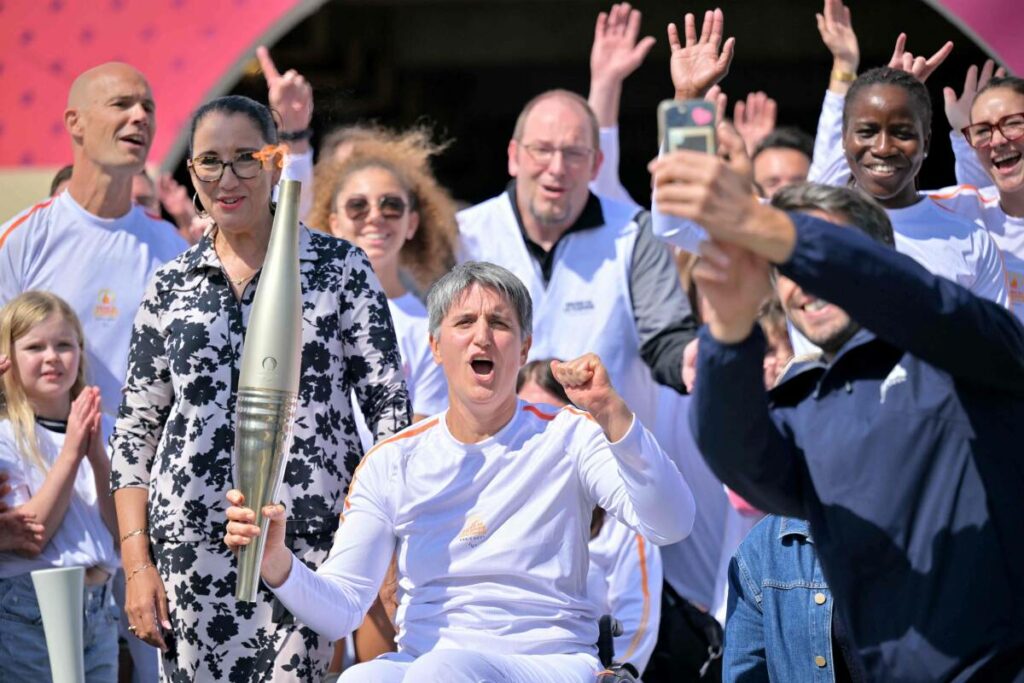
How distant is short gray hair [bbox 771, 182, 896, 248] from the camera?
234cm

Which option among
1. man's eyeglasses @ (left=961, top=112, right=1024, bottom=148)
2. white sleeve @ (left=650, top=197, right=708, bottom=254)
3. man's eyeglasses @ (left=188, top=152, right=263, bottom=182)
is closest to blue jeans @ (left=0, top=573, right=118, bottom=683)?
man's eyeglasses @ (left=188, top=152, right=263, bottom=182)

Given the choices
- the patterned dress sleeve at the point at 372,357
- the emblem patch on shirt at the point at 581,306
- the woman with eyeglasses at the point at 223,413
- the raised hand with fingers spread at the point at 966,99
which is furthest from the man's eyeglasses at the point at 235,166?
the raised hand with fingers spread at the point at 966,99

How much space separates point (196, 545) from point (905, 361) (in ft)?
5.58

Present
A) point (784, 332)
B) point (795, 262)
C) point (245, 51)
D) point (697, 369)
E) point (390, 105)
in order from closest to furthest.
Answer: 1. point (795, 262)
2. point (697, 369)
3. point (784, 332)
4. point (245, 51)
5. point (390, 105)

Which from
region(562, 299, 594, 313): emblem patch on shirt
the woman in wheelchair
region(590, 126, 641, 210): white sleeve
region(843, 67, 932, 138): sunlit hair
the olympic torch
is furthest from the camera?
region(590, 126, 641, 210): white sleeve

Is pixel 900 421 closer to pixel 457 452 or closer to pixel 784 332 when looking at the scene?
pixel 457 452

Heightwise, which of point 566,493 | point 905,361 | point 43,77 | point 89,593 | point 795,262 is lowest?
point 89,593

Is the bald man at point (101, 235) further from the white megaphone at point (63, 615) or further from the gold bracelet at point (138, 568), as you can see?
the white megaphone at point (63, 615)

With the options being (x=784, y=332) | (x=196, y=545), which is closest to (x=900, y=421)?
(x=196, y=545)

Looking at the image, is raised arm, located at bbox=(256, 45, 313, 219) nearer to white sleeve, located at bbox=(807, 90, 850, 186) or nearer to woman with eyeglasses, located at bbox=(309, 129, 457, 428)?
woman with eyeglasses, located at bbox=(309, 129, 457, 428)

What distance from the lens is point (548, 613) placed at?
3.07m

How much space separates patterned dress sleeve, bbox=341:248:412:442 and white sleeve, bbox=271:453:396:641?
0.14m

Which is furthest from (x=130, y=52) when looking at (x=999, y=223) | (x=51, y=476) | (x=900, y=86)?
(x=999, y=223)

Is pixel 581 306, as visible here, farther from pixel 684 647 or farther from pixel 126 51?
pixel 126 51
